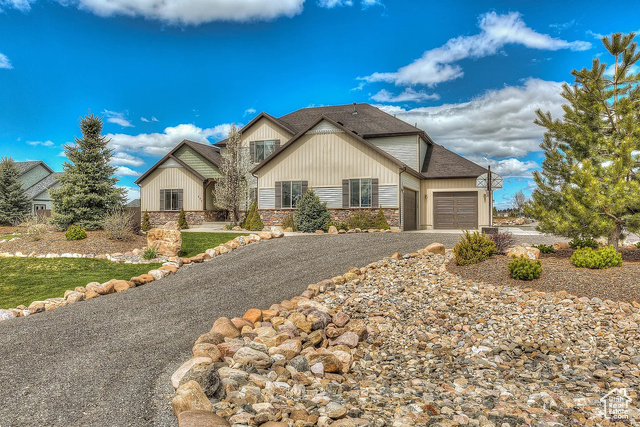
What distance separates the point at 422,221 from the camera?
2180 centimetres

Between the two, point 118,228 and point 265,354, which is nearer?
point 265,354

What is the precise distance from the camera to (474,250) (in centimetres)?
857

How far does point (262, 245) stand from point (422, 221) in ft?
40.0

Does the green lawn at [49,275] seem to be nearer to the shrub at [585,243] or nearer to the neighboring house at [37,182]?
the shrub at [585,243]

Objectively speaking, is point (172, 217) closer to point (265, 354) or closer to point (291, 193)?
point (291, 193)

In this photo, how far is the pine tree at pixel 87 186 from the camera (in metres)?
16.0

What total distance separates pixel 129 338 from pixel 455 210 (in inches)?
749

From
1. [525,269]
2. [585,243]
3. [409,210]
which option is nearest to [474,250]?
[525,269]

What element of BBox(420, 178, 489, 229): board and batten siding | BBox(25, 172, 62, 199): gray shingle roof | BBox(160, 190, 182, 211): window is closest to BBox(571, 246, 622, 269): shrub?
BBox(420, 178, 489, 229): board and batten siding

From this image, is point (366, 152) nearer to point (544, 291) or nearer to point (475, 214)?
point (475, 214)

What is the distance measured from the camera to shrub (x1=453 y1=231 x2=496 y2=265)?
8375mm

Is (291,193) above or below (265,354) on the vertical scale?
above

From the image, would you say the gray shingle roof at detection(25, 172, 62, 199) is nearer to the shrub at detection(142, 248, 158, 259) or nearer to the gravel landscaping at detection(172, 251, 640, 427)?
the shrub at detection(142, 248, 158, 259)

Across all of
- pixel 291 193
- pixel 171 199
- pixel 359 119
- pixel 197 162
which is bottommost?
pixel 171 199
